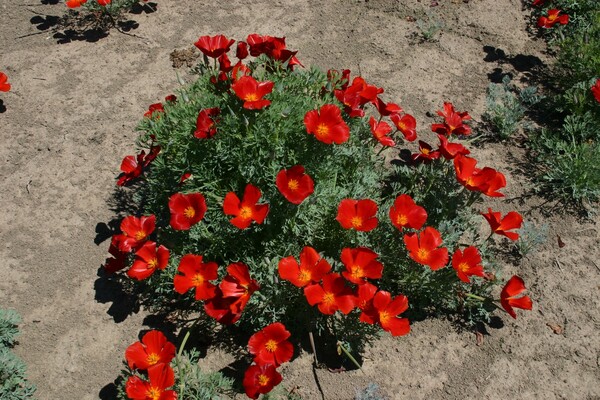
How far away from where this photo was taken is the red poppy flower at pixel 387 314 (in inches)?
92.0

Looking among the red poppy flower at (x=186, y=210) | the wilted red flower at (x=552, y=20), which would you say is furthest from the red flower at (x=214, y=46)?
the wilted red flower at (x=552, y=20)

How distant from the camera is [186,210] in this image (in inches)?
96.0

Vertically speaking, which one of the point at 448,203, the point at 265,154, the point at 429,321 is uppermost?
the point at 265,154

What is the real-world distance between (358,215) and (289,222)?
341mm

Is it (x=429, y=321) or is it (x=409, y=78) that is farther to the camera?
(x=409, y=78)

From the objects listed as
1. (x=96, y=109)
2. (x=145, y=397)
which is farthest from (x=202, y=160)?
(x=96, y=109)

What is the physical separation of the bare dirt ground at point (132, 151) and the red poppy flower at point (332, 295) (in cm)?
66

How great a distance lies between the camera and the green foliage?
8.76 ft

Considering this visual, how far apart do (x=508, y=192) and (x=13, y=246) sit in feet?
10.0

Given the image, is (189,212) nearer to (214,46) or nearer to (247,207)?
(247,207)

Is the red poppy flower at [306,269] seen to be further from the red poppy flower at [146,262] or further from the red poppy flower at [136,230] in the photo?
the red poppy flower at [136,230]

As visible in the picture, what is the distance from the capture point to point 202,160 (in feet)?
9.02

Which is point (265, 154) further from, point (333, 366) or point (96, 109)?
point (96, 109)

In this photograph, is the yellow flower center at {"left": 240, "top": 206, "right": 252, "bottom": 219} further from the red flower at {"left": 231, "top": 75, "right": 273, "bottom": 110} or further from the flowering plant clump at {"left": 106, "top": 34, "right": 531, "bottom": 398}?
the red flower at {"left": 231, "top": 75, "right": 273, "bottom": 110}
